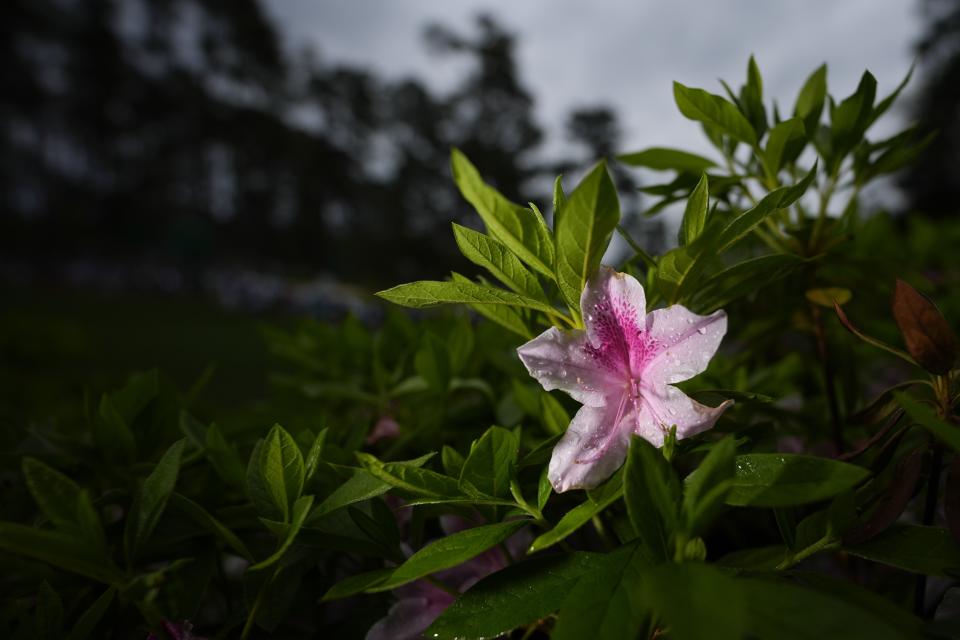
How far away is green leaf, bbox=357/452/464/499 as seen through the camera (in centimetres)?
41

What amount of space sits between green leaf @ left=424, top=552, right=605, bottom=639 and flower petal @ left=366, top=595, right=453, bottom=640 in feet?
0.35

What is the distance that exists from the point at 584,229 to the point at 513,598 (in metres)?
0.26

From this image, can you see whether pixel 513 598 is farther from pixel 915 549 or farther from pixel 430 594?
pixel 915 549

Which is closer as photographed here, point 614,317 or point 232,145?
point 614,317

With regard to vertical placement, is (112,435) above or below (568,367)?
above

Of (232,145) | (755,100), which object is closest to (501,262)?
(755,100)

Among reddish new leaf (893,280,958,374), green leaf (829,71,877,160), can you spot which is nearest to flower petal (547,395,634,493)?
reddish new leaf (893,280,958,374)

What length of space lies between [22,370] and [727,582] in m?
5.97

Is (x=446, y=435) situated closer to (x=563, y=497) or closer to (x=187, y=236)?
(x=563, y=497)

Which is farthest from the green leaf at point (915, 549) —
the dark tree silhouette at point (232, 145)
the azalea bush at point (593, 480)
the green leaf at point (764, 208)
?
the dark tree silhouette at point (232, 145)

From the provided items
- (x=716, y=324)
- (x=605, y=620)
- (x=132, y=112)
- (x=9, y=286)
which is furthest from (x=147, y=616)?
(x=132, y=112)

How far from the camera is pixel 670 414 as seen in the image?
391mm

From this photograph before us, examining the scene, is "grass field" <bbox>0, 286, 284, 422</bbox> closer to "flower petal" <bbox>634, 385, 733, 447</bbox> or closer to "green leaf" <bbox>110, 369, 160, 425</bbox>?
"green leaf" <bbox>110, 369, 160, 425</bbox>

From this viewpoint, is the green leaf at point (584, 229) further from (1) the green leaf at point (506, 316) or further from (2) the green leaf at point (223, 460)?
(2) the green leaf at point (223, 460)
